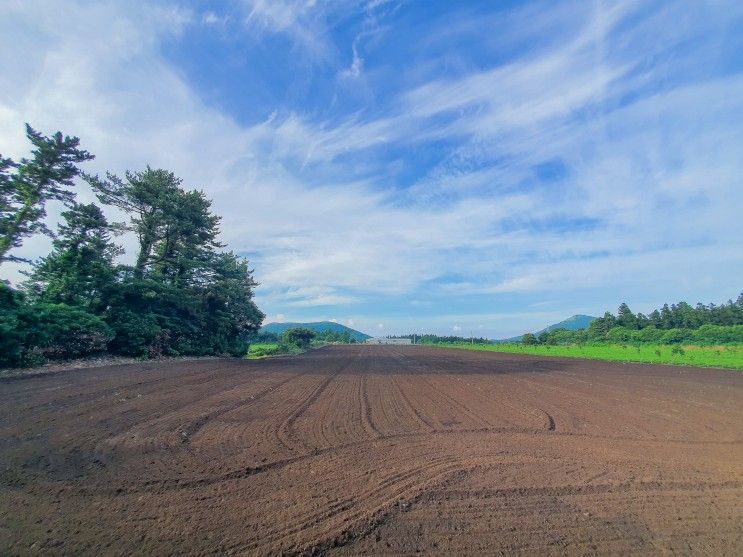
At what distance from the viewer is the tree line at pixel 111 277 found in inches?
654

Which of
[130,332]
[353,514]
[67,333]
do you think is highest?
[130,332]

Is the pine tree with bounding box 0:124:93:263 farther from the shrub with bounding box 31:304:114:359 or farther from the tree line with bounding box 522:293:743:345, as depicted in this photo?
the tree line with bounding box 522:293:743:345

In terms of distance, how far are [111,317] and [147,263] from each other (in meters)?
5.48

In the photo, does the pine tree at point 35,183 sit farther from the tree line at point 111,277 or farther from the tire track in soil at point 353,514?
the tire track in soil at point 353,514

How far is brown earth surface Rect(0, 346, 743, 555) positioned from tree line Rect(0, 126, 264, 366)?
9.26m

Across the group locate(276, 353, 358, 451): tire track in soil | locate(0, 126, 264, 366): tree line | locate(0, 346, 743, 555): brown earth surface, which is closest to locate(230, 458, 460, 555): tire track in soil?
locate(0, 346, 743, 555): brown earth surface

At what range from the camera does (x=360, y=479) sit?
14.8ft

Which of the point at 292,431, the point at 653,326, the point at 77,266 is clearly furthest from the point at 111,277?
the point at 653,326

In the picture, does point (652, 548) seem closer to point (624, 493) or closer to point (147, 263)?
point (624, 493)

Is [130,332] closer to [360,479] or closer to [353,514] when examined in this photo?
[360,479]

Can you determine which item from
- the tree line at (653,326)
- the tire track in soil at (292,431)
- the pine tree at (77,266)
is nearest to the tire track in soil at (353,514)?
the tire track in soil at (292,431)

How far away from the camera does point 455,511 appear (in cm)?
375

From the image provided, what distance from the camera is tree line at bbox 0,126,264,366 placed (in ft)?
54.5

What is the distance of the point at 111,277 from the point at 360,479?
22499mm
